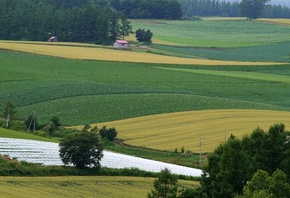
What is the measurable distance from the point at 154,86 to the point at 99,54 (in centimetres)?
2507

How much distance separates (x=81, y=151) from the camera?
5272cm

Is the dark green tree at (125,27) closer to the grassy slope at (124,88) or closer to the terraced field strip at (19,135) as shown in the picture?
the grassy slope at (124,88)

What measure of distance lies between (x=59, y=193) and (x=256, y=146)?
10.4 meters

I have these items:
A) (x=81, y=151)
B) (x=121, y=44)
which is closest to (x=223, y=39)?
(x=121, y=44)

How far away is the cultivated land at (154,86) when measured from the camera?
70750 millimetres

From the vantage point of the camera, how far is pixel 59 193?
45.4m

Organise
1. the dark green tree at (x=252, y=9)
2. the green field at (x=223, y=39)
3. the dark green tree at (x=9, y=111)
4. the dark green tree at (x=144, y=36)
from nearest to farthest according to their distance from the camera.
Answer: the dark green tree at (x=9, y=111)
the green field at (x=223, y=39)
the dark green tree at (x=144, y=36)
the dark green tree at (x=252, y=9)

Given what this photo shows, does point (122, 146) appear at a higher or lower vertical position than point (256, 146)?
lower

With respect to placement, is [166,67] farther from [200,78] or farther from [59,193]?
[59,193]

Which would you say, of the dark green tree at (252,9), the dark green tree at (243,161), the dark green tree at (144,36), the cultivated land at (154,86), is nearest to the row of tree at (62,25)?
the dark green tree at (144,36)

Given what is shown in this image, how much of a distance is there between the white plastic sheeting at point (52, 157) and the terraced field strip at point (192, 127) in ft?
15.3

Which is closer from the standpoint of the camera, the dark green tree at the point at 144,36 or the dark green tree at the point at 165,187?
the dark green tree at the point at 165,187

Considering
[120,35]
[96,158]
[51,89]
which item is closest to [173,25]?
[120,35]

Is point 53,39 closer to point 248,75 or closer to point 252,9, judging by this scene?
point 248,75
